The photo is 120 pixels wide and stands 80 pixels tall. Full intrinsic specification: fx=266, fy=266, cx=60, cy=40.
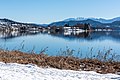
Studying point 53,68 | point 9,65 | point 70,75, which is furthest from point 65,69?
point 9,65

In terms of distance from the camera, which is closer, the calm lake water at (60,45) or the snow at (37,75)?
the snow at (37,75)

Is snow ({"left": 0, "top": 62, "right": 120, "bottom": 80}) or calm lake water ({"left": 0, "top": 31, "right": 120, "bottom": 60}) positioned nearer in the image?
snow ({"left": 0, "top": 62, "right": 120, "bottom": 80})

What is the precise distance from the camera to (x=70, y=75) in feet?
27.6

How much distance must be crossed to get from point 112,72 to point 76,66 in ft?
Result: 4.88

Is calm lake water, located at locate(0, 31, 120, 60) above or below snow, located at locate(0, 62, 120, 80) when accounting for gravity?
below

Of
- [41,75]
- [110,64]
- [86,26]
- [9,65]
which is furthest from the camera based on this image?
[86,26]

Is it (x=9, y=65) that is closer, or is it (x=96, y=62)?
(x=9, y=65)

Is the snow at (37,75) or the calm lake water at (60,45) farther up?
the snow at (37,75)

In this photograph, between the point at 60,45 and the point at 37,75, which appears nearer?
the point at 37,75

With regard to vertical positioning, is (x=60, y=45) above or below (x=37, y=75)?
below

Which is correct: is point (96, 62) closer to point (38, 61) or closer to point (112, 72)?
point (112, 72)

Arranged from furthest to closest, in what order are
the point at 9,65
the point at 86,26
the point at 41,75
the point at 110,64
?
the point at 86,26
the point at 110,64
the point at 9,65
the point at 41,75

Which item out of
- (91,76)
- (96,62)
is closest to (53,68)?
(91,76)

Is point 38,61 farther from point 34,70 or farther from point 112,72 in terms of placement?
point 112,72
